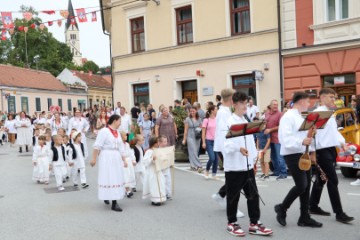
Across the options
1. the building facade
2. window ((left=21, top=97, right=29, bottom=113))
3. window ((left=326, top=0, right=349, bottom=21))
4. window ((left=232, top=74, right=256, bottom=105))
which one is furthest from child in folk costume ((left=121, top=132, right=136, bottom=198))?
window ((left=21, top=97, right=29, bottom=113))

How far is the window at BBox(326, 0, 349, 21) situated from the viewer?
664 inches

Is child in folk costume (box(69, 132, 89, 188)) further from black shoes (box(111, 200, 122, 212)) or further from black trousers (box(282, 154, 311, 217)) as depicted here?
black trousers (box(282, 154, 311, 217))

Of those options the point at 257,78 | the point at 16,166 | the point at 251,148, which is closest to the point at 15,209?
the point at 251,148

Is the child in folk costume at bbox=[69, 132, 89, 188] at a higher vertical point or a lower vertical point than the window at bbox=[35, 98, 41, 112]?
lower

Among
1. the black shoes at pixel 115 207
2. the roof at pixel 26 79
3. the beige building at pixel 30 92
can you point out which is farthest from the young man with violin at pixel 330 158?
the roof at pixel 26 79

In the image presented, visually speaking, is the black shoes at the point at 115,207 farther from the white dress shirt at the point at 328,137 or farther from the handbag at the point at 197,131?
the handbag at the point at 197,131

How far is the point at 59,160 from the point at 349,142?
261 inches

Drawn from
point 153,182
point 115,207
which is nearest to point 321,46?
point 153,182

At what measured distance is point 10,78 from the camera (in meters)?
47.6

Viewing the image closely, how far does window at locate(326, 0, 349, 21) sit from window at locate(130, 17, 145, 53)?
10001 millimetres

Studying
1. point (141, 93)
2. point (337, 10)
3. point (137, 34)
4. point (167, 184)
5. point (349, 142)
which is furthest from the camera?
point (141, 93)

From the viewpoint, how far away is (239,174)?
228 inches

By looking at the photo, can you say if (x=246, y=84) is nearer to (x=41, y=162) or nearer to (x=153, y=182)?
(x=41, y=162)

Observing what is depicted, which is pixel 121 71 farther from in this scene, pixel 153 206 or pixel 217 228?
pixel 217 228
